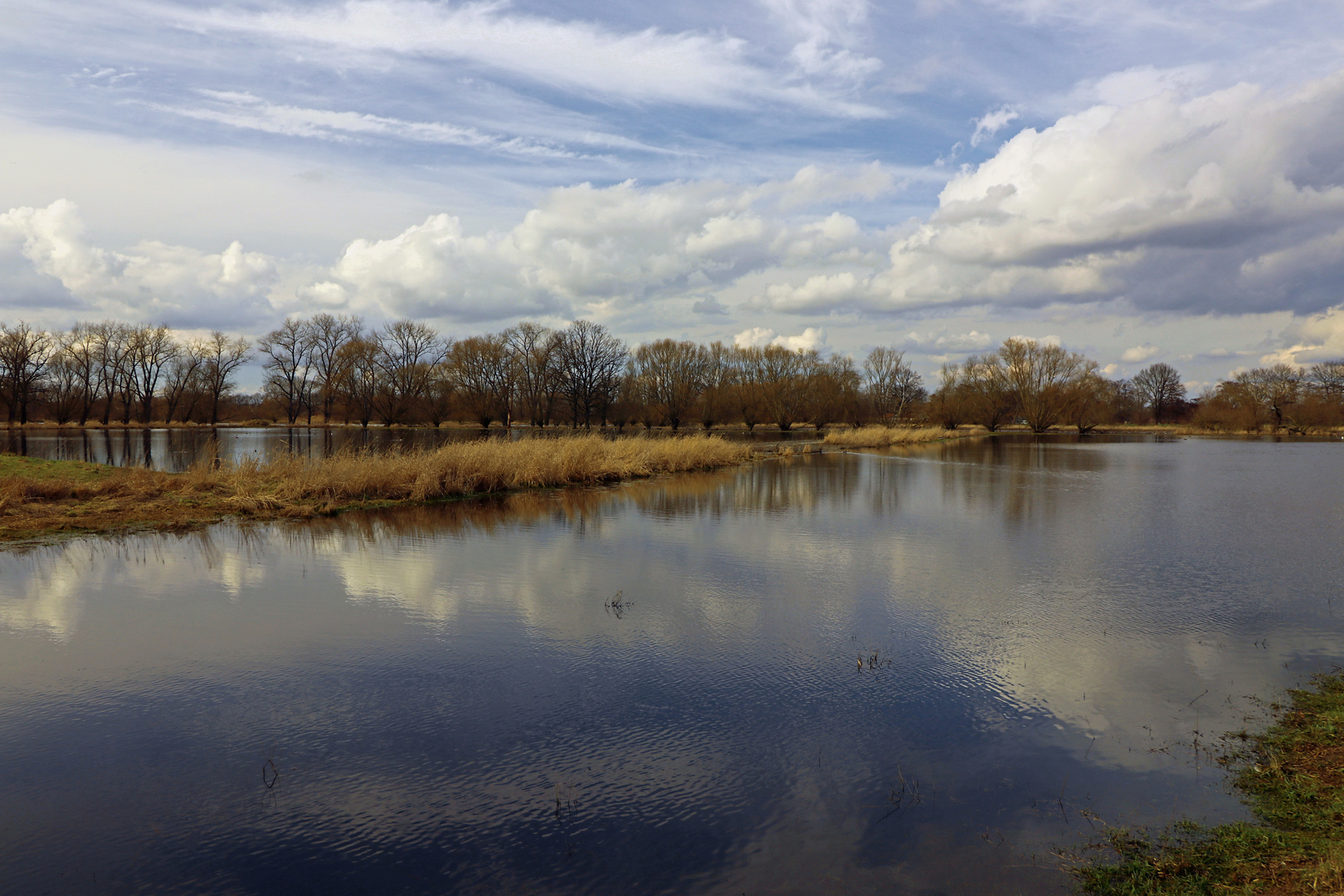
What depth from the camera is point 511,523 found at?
13664mm

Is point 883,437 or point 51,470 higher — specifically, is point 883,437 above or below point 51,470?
above

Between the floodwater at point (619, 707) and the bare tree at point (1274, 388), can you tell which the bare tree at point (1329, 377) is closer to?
the bare tree at point (1274, 388)

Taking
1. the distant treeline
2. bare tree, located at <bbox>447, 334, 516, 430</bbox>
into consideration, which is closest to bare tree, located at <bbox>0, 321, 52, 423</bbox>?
the distant treeline

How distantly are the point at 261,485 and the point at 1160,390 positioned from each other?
110240 mm

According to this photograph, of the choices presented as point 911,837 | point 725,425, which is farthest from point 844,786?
point 725,425

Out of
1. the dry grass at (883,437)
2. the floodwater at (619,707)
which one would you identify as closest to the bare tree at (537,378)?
the dry grass at (883,437)

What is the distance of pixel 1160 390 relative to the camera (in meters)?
97.2

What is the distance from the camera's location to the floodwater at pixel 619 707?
11.9ft

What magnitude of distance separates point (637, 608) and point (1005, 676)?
12.0 ft

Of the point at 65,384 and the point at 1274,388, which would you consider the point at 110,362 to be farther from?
the point at 1274,388

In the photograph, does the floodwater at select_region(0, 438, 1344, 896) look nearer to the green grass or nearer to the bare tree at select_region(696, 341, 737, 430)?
the green grass

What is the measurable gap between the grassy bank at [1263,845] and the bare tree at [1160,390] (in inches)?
4319

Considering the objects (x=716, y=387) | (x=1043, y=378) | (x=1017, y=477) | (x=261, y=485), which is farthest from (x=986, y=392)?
(x=261, y=485)

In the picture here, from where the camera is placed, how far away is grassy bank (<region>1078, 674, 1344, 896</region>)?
10.6 feet
